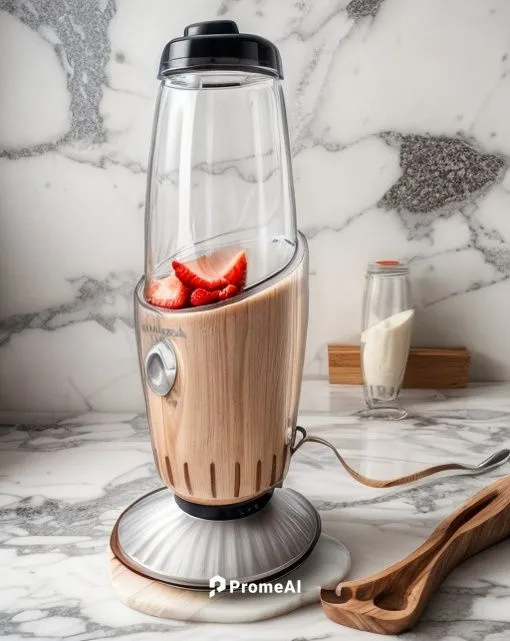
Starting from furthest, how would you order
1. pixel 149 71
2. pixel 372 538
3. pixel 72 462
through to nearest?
pixel 149 71 → pixel 72 462 → pixel 372 538

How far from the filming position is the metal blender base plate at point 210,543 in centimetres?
58

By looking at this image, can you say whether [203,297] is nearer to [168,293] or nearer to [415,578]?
[168,293]

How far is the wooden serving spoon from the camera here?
1.75ft

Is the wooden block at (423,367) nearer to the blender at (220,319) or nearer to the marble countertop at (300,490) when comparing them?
the marble countertop at (300,490)

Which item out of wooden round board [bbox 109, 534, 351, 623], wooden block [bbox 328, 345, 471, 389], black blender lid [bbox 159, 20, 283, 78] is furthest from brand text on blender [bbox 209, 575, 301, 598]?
wooden block [bbox 328, 345, 471, 389]

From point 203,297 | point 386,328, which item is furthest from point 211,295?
point 386,328

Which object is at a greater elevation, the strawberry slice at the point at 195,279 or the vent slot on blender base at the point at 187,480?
the strawberry slice at the point at 195,279

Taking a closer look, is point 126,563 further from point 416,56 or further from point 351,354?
point 416,56

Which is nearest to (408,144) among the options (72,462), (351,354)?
(351,354)

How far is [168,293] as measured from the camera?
58 cm

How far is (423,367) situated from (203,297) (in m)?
0.60

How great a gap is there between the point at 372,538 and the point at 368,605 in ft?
0.44

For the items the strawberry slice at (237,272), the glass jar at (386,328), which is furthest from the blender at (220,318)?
the glass jar at (386,328)

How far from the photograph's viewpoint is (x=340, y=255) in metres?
1.07
